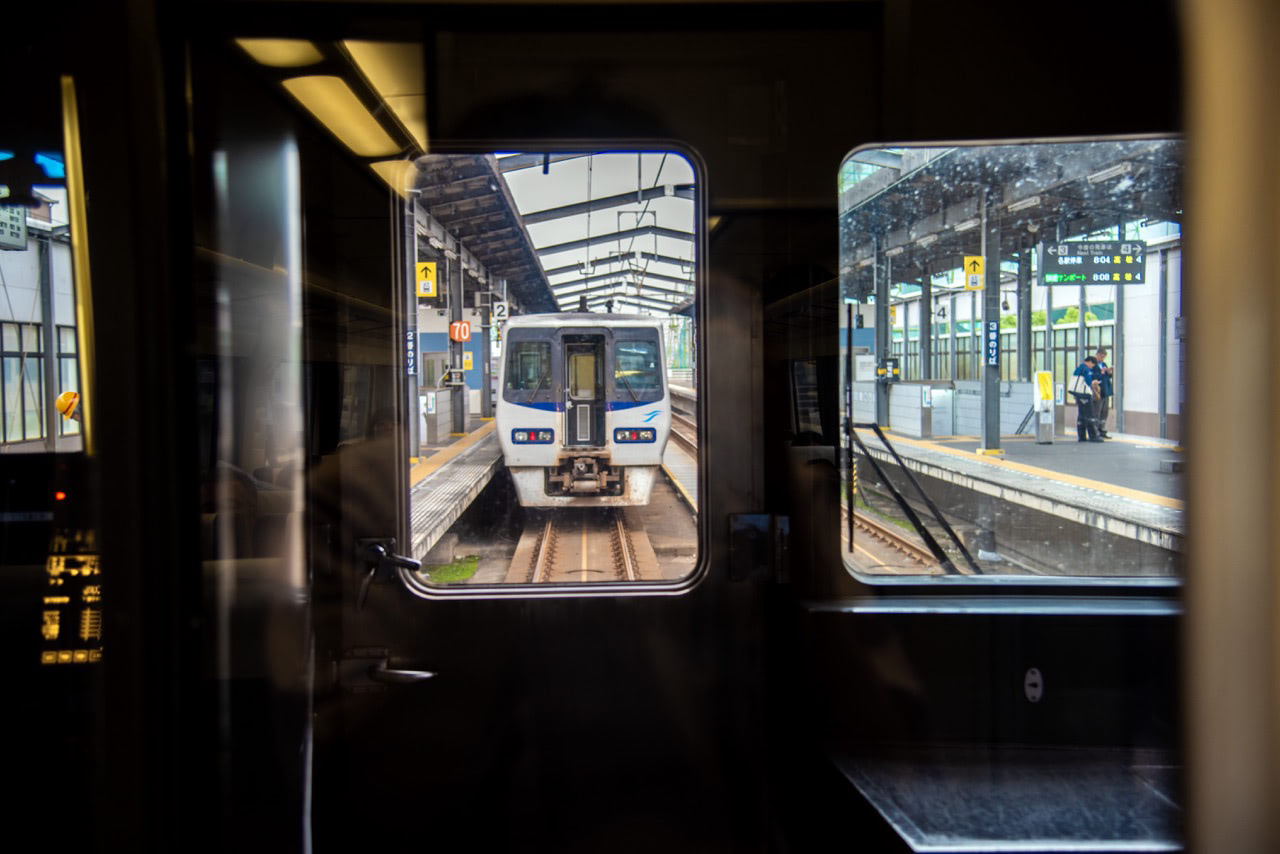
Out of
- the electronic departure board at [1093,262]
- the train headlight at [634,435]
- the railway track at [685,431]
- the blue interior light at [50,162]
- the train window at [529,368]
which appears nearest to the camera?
the blue interior light at [50,162]

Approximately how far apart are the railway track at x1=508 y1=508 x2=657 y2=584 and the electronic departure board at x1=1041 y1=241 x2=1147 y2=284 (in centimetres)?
116

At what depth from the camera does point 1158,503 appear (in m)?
1.98

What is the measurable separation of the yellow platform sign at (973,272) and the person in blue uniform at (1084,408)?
11.8 inches

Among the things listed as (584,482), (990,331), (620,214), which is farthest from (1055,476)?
(584,482)

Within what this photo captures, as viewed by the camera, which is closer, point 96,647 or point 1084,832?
point 96,647

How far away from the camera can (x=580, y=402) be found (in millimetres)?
6070

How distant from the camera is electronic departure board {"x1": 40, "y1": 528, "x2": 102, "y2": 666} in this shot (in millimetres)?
1017

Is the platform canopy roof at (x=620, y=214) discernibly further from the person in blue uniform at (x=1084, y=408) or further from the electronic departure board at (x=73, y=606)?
the electronic departure board at (x=73, y=606)

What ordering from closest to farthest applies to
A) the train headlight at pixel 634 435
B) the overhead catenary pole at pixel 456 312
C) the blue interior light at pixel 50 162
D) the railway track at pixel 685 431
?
the blue interior light at pixel 50 162
the railway track at pixel 685 431
the train headlight at pixel 634 435
the overhead catenary pole at pixel 456 312

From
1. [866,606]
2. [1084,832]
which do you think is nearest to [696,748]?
[866,606]

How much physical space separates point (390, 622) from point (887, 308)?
1.42 metres

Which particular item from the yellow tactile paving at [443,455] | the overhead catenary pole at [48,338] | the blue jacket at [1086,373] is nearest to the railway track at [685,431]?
the yellow tactile paving at [443,455]

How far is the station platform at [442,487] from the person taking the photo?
7.22 ft

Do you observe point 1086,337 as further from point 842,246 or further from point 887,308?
point 842,246
